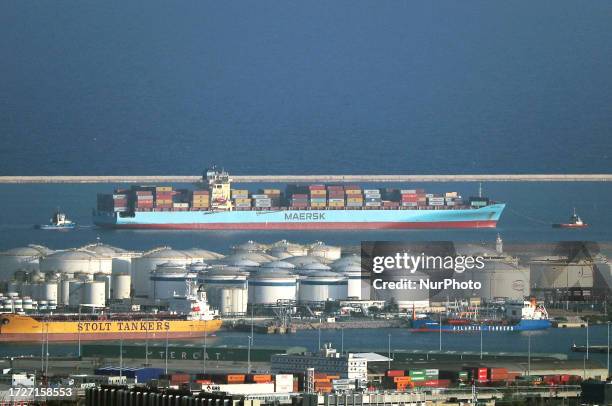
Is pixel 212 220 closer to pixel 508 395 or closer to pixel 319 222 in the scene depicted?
pixel 319 222

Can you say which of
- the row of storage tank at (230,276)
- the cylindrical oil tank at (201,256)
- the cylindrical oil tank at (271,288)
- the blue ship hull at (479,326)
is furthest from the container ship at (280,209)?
the blue ship hull at (479,326)

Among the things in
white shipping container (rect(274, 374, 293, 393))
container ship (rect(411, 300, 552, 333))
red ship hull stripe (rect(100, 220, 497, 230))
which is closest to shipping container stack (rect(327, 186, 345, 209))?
red ship hull stripe (rect(100, 220, 497, 230))

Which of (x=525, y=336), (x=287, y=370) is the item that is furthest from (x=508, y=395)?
(x=525, y=336)

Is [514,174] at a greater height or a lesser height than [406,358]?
greater

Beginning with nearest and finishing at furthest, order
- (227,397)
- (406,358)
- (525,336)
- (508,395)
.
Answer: (227,397) < (508,395) < (406,358) < (525,336)

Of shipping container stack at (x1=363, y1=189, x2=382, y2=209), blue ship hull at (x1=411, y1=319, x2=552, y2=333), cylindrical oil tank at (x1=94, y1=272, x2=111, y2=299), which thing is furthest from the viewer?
shipping container stack at (x1=363, y1=189, x2=382, y2=209)

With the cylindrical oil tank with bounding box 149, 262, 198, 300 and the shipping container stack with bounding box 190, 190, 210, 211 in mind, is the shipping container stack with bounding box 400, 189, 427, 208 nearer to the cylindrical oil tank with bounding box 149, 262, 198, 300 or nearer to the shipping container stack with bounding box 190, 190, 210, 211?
the shipping container stack with bounding box 190, 190, 210, 211
